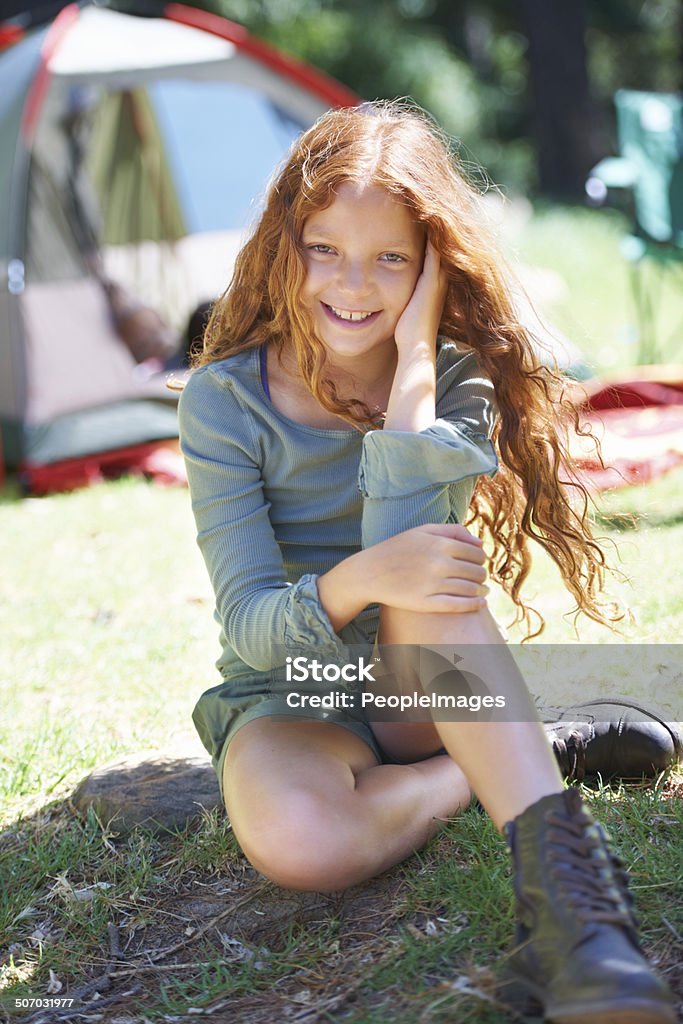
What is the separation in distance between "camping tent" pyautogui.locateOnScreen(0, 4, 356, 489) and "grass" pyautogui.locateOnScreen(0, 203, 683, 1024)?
1781mm

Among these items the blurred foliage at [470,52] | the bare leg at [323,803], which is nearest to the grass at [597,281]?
the blurred foliage at [470,52]

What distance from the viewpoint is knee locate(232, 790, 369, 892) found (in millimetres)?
1730

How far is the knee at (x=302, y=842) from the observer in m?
1.73

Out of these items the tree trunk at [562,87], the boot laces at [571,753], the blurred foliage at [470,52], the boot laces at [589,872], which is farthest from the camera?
the blurred foliage at [470,52]

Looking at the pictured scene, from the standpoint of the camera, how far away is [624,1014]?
1295mm

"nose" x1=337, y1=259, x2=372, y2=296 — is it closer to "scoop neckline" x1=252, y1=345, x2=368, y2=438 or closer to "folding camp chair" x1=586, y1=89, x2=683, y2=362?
"scoop neckline" x1=252, y1=345, x2=368, y2=438

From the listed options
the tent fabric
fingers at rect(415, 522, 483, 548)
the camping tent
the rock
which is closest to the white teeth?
fingers at rect(415, 522, 483, 548)

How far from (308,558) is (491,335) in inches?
18.6

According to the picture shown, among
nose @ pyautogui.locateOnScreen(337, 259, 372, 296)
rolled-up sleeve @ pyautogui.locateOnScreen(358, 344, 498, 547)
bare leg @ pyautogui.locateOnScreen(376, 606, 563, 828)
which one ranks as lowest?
bare leg @ pyautogui.locateOnScreen(376, 606, 563, 828)

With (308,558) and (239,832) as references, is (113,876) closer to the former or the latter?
(239,832)

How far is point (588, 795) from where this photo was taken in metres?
2.04

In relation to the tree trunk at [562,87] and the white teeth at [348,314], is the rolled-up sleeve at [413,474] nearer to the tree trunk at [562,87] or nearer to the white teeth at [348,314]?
the white teeth at [348,314]

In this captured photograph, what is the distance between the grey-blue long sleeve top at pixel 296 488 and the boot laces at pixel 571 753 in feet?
1.22

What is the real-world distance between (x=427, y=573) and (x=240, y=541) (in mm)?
352
